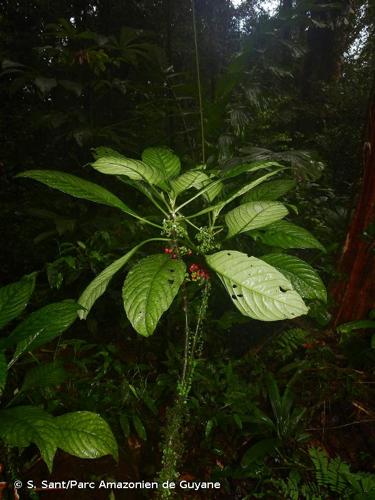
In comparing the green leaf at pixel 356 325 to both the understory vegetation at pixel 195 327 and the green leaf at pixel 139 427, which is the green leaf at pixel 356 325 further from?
the green leaf at pixel 139 427

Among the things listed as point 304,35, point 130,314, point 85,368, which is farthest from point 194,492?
point 304,35

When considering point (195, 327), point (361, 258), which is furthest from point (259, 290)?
point (361, 258)

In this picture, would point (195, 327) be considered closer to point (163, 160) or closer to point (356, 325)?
point (356, 325)

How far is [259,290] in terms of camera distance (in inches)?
27.2

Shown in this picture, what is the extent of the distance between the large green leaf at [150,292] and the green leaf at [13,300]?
1.83ft

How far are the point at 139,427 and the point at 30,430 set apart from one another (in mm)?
611

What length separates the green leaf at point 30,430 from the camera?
33.7 inches

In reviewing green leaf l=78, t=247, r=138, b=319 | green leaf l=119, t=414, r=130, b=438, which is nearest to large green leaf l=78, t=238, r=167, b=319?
green leaf l=78, t=247, r=138, b=319

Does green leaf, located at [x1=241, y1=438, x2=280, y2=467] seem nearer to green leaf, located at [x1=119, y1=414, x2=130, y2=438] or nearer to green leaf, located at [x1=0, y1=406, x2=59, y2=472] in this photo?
green leaf, located at [x1=119, y1=414, x2=130, y2=438]

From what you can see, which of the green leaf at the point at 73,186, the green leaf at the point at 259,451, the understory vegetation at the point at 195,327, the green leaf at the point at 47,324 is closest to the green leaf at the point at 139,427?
the understory vegetation at the point at 195,327

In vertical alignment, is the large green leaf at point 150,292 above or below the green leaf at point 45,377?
above

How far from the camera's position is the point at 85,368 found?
5.55 feet

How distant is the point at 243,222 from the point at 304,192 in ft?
6.98

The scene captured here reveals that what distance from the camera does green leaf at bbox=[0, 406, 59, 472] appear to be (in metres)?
0.86
